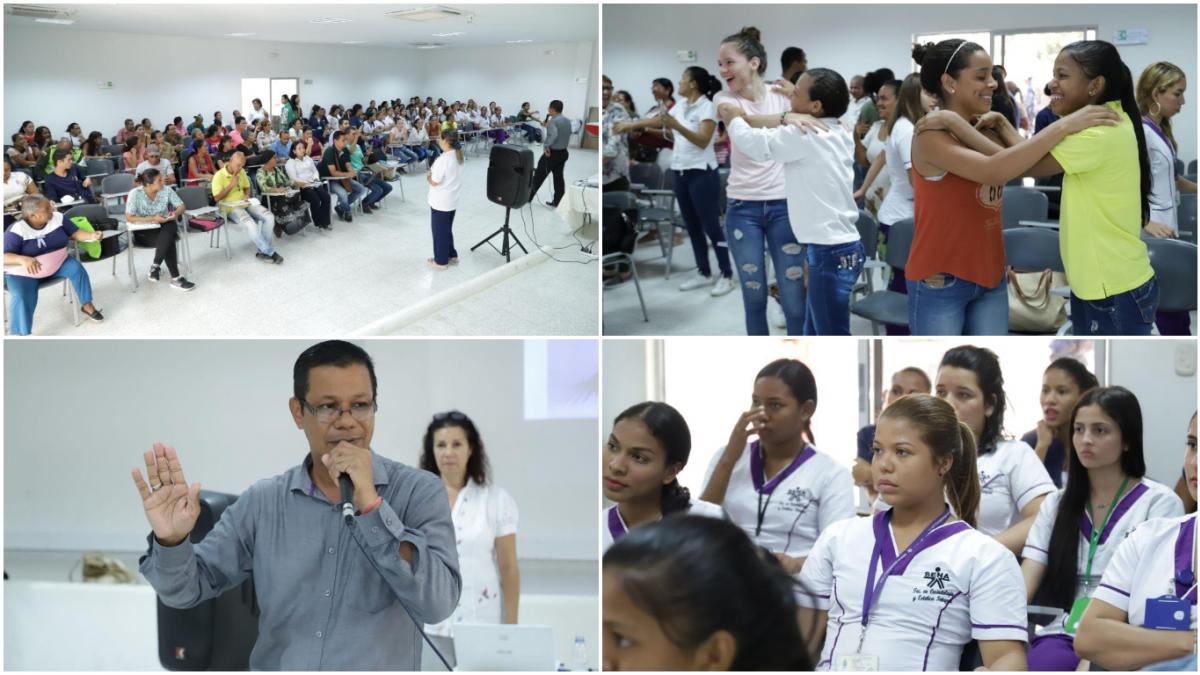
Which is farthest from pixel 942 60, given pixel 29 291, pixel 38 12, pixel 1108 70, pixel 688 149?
pixel 29 291

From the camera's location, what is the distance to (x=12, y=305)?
3027mm

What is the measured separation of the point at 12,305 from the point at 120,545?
103 inches

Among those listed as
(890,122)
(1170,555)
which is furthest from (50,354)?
(1170,555)

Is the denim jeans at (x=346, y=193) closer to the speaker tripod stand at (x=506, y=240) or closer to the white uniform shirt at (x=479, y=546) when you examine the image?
the speaker tripod stand at (x=506, y=240)

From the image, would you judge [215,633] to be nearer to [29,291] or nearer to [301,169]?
[29,291]

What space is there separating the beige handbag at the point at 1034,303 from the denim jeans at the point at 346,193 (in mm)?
2484

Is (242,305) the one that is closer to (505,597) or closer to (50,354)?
(50,354)

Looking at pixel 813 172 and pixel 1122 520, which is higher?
pixel 813 172

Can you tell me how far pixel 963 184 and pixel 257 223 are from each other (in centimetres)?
218

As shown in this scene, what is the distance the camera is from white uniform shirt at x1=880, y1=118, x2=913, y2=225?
12.1 feet

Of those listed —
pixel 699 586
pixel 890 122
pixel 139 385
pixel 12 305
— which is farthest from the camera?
pixel 139 385

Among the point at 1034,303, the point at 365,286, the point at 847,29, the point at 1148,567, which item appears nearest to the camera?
the point at 1148,567

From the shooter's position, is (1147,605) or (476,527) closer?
(1147,605)

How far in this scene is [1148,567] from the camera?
2592 mm
